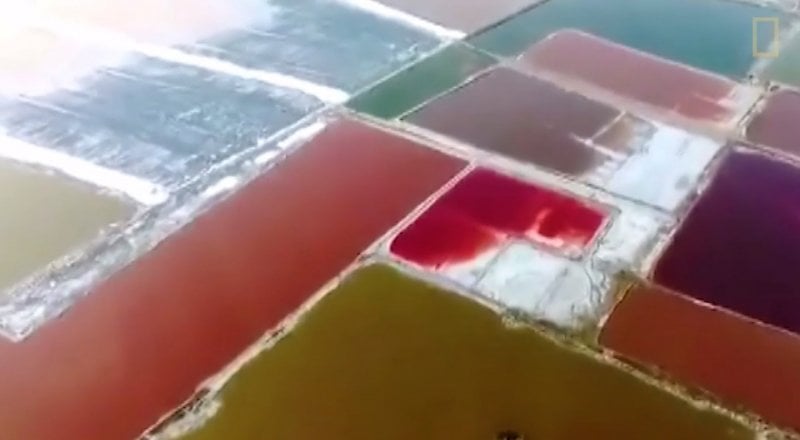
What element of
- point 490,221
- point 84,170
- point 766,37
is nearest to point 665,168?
point 490,221

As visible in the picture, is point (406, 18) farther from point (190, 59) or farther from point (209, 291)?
point (209, 291)

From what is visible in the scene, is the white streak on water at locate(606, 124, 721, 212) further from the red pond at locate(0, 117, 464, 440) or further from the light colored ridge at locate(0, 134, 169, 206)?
the light colored ridge at locate(0, 134, 169, 206)

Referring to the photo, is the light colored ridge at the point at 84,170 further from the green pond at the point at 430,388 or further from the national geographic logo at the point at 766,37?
the national geographic logo at the point at 766,37

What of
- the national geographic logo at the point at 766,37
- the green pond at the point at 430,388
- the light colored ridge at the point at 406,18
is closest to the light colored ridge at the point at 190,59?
the light colored ridge at the point at 406,18

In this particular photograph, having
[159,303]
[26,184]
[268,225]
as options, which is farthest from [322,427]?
[26,184]

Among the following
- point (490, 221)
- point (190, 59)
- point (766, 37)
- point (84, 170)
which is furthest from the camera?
point (766, 37)

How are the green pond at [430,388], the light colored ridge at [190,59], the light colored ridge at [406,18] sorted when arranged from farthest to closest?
the light colored ridge at [406,18]
the light colored ridge at [190,59]
the green pond at [430,388]

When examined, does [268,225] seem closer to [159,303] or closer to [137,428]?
[159,303]
